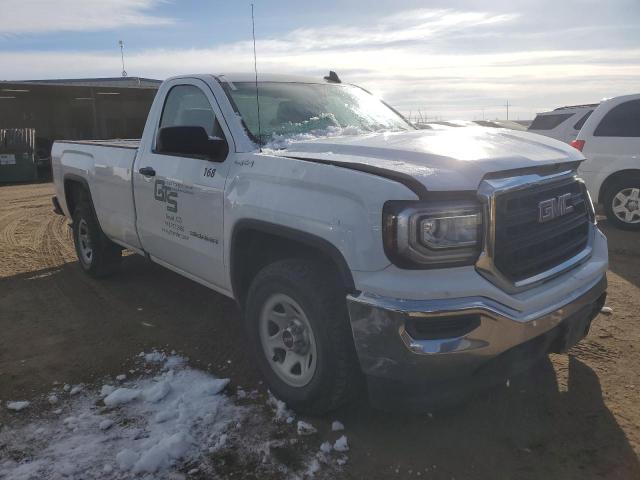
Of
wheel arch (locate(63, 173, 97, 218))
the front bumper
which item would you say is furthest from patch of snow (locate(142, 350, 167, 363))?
wheel arch (locate(63, 173, 97, 218))

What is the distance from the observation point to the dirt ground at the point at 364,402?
2715 mm

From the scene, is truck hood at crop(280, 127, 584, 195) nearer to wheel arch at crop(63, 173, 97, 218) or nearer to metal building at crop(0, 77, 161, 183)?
wheel arch at crop(63, 173, 97, 218)

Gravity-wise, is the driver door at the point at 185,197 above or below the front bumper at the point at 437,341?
above

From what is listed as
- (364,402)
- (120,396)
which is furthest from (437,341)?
(120,396)

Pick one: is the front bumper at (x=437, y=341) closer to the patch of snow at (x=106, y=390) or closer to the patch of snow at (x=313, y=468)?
the patch of snow at (x=313, y=468)

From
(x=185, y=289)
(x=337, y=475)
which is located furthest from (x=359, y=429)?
(x=185, y=289)

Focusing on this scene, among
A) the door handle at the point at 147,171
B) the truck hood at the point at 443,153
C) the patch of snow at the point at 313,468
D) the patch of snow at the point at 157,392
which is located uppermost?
the truck hood at the point at 443,153

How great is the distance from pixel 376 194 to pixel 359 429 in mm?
1347

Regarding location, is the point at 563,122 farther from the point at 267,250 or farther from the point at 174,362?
the point at 174,362

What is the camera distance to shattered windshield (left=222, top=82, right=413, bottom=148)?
144 inches

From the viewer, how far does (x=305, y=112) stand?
3953 mm

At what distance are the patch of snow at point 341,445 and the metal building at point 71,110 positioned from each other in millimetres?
19352

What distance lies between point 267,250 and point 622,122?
21.5 ft

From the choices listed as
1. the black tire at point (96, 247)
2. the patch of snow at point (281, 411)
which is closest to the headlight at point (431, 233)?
the patch of snow at point (281, 411)
